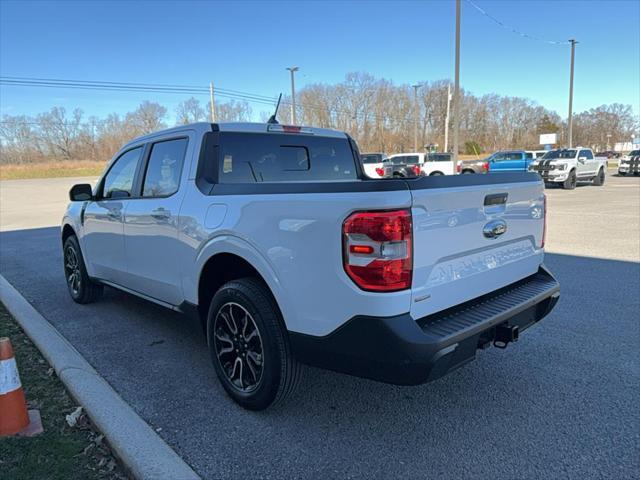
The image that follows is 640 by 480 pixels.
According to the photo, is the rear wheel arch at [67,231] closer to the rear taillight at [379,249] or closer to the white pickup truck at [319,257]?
the white pickup truck at [319,257]

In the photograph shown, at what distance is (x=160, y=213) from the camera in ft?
12.5

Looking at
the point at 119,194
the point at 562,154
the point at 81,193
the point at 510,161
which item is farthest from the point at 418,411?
the point at 510,161

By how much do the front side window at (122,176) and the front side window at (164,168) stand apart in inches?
13.2

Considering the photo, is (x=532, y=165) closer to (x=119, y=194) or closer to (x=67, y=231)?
(x=67, y=231)

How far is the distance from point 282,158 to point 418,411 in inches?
87.6

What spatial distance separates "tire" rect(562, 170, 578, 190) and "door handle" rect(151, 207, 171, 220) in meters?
23.1

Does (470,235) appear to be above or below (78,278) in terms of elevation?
above

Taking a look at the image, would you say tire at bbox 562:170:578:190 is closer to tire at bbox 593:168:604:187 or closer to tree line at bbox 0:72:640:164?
tire at bbox 593:168:604:187

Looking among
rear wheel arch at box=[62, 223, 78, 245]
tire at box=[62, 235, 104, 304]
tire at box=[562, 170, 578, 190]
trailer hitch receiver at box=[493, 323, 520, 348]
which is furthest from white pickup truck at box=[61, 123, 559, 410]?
tire at box=[562, 170, 578, 190]

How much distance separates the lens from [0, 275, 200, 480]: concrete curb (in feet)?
8.10

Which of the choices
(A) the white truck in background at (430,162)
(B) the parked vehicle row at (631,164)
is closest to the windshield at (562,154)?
(A) the white truck in background at (430,162)

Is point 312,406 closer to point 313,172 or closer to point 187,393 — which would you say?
point 187,393

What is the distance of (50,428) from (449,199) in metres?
2.79

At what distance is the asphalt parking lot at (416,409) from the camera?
2.57m
